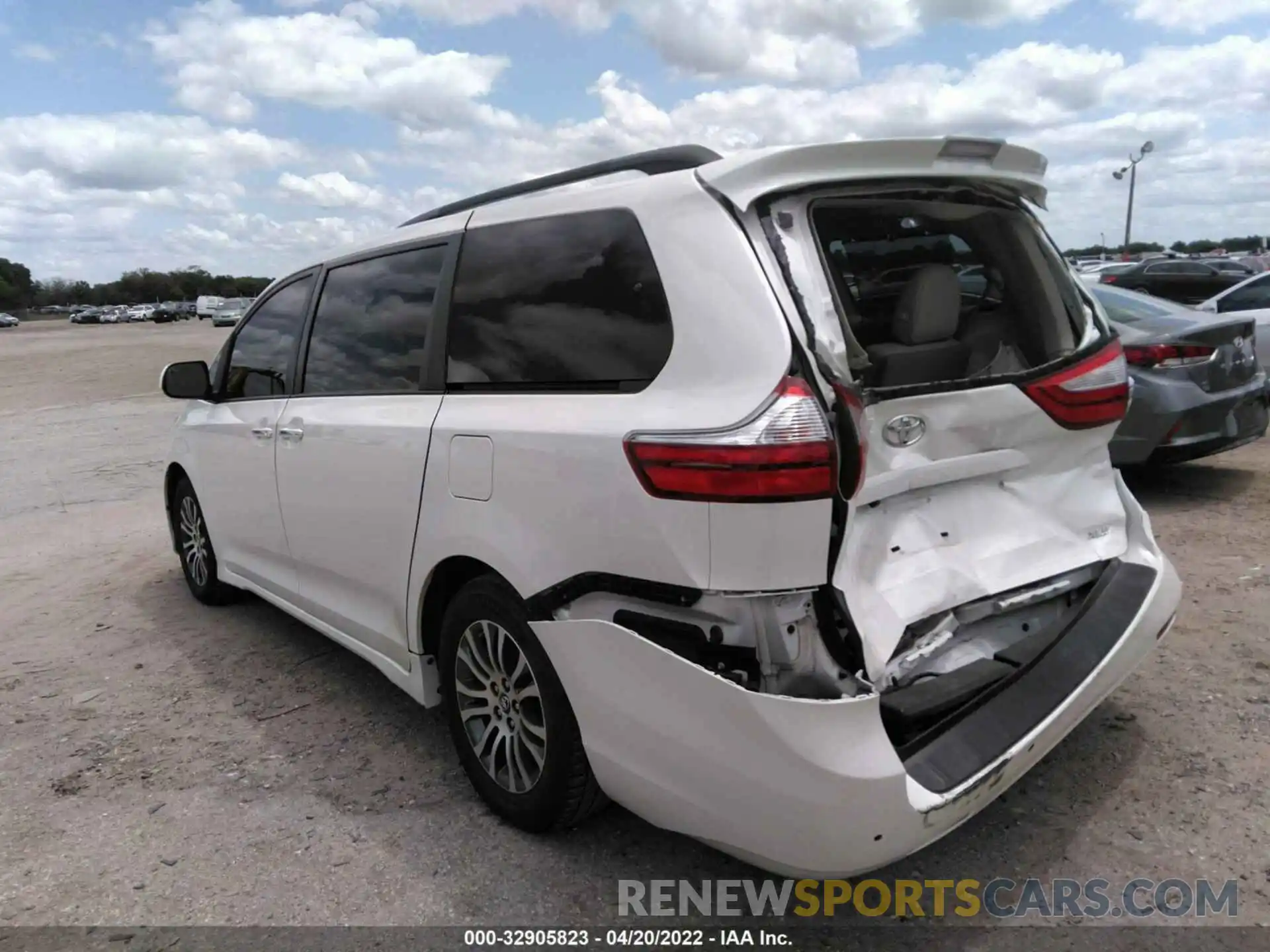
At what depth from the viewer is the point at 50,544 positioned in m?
6.95

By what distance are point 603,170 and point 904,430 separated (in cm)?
121

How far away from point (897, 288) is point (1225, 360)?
436 centimetres

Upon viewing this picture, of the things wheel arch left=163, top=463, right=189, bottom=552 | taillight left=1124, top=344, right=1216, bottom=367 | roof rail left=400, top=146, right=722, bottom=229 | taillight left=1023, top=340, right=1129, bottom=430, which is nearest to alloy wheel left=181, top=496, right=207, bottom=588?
wheel arch left=163, top=463, right=189, bottom=552

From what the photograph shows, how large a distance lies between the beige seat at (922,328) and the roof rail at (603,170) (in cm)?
77

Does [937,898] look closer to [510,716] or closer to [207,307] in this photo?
[510,716]

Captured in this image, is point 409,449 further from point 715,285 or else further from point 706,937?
point 706,937

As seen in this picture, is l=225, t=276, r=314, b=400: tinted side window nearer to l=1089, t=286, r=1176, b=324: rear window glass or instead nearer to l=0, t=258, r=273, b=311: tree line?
l=1089, t=286, r=1176, b=324: rear window glass

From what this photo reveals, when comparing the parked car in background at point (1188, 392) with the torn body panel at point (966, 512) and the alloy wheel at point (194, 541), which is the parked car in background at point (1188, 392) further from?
the alloy wheel at point (194, 541)

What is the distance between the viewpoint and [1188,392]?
5.97 meters

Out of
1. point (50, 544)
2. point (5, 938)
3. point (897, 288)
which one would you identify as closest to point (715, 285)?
point (897, 288)

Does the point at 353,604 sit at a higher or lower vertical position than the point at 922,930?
higher

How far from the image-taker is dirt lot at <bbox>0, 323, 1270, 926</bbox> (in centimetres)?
266

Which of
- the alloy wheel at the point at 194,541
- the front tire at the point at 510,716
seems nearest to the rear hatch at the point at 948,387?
the front tire at the point at 510,716

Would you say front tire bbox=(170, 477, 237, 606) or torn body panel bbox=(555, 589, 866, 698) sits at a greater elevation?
torn body panel bbox=(555, 589, 866, 698)
